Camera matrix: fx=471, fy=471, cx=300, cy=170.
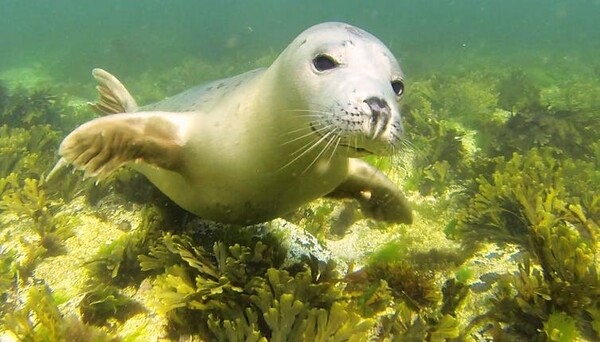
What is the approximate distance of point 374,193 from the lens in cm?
360

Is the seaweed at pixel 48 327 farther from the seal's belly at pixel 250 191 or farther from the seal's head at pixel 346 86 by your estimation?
the seal's head at pixel 346 86

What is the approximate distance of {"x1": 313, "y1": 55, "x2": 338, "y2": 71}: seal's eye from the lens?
2262 millimetres

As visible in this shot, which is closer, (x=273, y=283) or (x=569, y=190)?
(x=273, y=283)

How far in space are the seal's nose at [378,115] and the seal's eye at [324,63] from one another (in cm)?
45

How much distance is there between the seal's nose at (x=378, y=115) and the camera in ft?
6.00

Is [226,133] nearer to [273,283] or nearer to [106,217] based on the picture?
[273,283]

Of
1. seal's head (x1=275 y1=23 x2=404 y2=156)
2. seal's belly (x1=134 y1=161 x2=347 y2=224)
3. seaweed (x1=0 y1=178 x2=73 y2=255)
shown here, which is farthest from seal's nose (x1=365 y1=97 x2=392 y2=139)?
seaweed (x1=0 y1=178 x2=73 y2=255)

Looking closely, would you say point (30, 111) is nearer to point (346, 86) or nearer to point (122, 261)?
point (122, 261)

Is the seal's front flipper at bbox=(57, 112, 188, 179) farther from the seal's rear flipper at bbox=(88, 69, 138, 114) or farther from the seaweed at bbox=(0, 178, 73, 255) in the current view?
the seal's rear flipper at bbox=(88, 69, 138, 114)

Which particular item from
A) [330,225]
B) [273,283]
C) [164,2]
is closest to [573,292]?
[273,283]

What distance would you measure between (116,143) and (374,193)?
1.88 metres

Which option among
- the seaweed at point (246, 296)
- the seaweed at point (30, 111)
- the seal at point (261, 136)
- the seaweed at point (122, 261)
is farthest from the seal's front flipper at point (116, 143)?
the seaweed at point (30, 111)

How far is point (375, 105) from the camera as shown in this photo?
1.86 meters

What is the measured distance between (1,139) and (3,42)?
1309 inches
